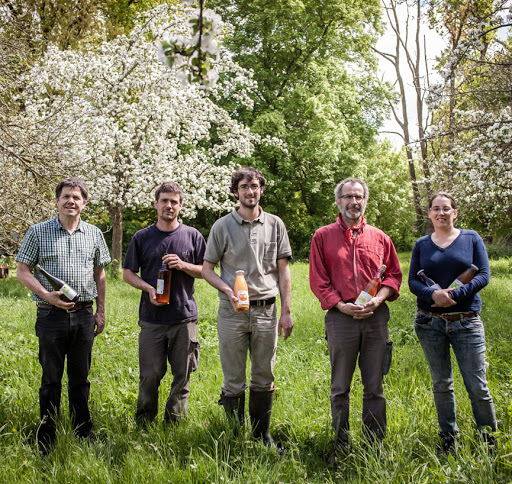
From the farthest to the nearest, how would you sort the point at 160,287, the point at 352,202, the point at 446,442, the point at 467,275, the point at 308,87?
1. the point at 308,87
2. the point at 160,287
3. the point at 352,202
4. the point at 467,275
5. the point at 446,442

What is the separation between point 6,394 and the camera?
15.8ft

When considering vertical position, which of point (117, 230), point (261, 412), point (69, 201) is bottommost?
point (261, 412)

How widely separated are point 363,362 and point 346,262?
813mm

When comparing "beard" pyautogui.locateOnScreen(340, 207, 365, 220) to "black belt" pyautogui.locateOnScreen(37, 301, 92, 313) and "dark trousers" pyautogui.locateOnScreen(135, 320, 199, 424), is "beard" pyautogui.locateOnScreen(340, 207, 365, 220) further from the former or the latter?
"black belt" pyautogui.locateOnScreen(37, 301, 92, 313)

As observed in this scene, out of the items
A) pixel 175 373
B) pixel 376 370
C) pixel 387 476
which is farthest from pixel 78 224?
pixel 387 476

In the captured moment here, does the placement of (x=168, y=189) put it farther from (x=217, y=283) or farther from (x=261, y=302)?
(x=261, y=302)

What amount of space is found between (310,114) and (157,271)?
60.1 ft

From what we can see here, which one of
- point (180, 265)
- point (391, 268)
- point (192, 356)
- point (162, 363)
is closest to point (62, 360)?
point (162, 363)

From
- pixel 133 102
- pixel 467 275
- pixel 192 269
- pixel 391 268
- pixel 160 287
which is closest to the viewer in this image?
pixel 467 275

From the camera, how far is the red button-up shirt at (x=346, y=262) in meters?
3.80

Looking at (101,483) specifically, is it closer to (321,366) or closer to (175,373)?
(175,373)

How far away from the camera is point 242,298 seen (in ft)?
12.3

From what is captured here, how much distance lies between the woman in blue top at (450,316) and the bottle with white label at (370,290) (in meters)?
0.31

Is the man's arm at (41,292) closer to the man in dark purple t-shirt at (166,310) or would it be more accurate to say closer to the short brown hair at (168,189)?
the man in dark purple t-shirt at (166,310)
